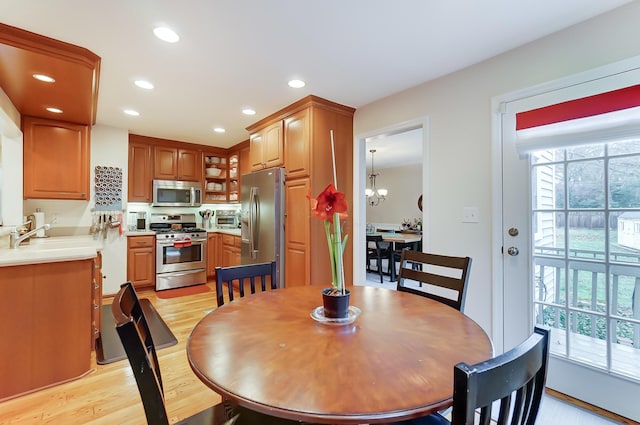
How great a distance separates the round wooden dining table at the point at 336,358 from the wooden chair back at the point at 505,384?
0.15 metres

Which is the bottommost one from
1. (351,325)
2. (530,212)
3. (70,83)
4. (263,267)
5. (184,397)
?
(184,397)

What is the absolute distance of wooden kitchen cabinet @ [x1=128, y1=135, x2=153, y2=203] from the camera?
4352 mm

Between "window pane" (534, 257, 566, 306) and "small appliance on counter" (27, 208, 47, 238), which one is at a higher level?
"small appliance on counter" (27, 208, 47, 238)

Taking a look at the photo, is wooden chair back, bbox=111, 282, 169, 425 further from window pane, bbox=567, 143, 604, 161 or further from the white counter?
the white counter

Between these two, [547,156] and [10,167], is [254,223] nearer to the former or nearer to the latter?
[10,167]

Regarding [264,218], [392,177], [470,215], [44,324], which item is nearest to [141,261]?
[264,218]

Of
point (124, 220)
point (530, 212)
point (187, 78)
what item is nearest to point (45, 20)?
A: point (187, 78)

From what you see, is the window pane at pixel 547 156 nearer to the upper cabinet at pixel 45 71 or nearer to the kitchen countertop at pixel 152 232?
the upper cabinet at pixel 45 71

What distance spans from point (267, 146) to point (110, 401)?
2.72m

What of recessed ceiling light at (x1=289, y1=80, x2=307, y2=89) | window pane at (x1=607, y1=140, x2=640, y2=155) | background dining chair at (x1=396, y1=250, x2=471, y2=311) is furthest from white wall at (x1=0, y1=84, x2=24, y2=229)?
window pane at (x1=607, y1=140, x2=640, y2=155)

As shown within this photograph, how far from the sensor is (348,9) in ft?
5.44

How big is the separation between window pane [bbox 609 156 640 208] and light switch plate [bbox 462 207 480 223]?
2.37 feet

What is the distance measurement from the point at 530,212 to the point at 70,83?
3.56 metres

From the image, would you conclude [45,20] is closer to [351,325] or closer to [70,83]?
[70,83]
